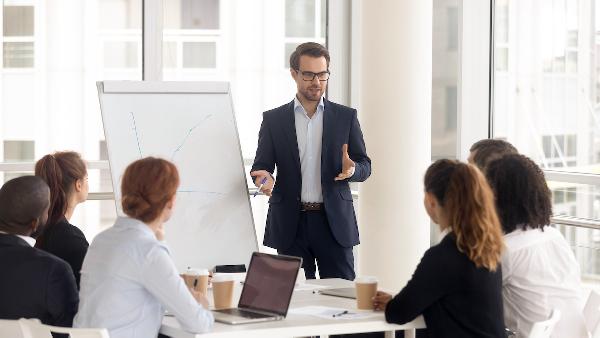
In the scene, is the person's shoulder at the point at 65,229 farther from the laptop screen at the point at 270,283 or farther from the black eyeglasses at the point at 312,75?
the black eyeglasses at the point at 312,75

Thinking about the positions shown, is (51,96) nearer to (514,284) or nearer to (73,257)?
(73,257)

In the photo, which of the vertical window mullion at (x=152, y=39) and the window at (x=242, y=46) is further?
the window at (x=242, y=46)

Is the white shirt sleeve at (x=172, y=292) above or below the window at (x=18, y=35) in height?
below

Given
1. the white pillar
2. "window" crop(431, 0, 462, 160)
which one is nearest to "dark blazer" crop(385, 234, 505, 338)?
the white pillar

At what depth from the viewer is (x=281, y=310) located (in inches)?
127

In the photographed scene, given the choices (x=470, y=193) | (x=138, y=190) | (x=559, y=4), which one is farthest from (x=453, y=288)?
(x=559, y=4)

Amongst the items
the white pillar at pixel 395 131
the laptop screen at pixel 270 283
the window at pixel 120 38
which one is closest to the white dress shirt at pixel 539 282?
the laptop screen at pixel 270 283

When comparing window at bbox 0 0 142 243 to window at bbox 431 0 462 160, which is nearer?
window at bbox 0 0 142 243

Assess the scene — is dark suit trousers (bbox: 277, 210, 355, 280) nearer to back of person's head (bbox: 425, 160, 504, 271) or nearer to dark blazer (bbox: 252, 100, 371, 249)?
dark blazer (bbox: 252, 100, 371, 249)

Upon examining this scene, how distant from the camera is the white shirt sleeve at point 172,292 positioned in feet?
9.70

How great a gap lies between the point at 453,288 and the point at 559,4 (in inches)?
138

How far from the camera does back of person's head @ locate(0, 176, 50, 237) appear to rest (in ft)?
10.8

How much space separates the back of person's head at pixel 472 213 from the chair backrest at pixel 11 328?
1.31 m

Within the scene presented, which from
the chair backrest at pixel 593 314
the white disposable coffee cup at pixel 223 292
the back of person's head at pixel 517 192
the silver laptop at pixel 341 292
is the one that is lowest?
the chair backrest at pixel 593 314
